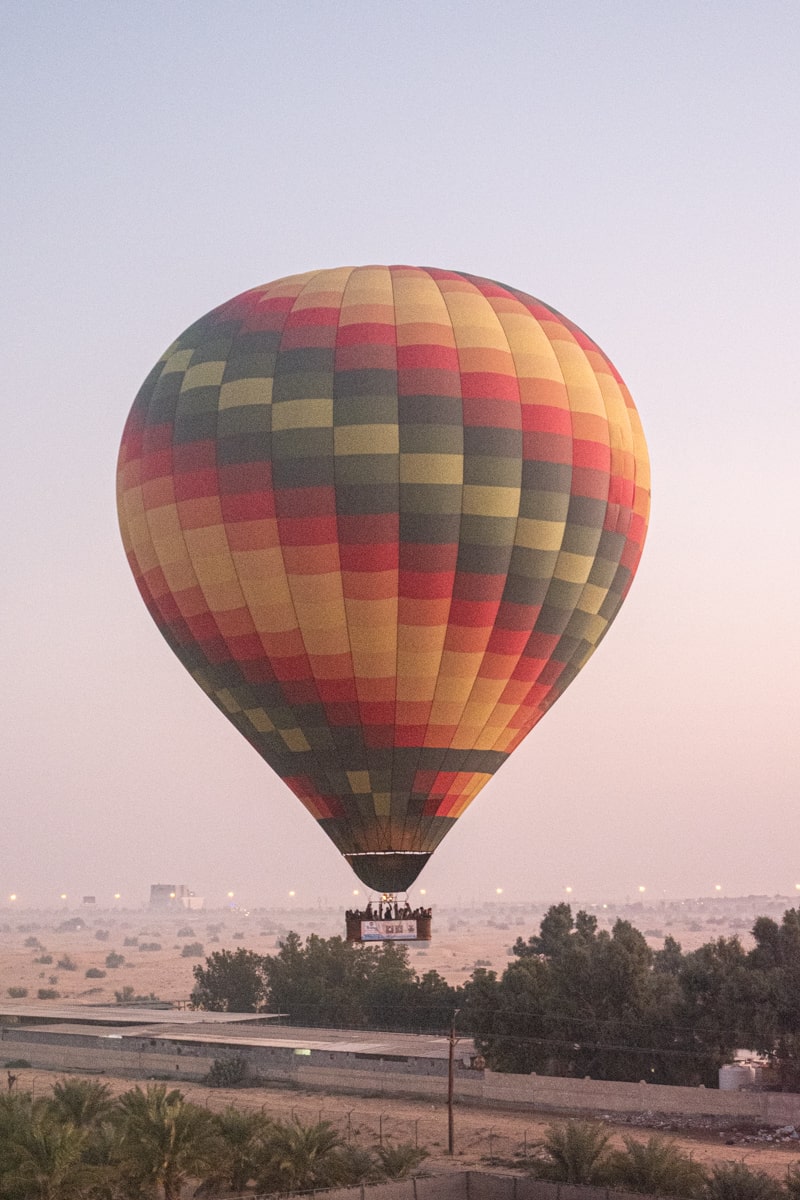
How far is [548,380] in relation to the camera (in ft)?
134

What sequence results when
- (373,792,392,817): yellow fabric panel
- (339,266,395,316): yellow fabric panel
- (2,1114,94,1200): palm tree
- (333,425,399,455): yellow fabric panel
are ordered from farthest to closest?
(339,266,395,316): yellow fabric panel, (373,792,392,817): yellow fabric panel, (333,425,399,455): yellow fabric panel, (2,1114,94,1200): palm tree

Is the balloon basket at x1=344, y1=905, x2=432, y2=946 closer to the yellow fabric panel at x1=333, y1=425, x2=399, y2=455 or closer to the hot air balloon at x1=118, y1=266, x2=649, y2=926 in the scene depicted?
the hot air balloon at x1=118, y1=266, x2=649, y2=926

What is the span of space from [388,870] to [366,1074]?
24.9 metres

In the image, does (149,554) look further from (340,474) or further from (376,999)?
(376,999)

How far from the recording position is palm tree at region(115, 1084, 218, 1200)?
35.6 m

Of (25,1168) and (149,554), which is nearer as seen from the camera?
(25,1168)

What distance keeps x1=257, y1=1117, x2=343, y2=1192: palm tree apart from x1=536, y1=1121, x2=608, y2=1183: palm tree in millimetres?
6217

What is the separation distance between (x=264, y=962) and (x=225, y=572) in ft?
184

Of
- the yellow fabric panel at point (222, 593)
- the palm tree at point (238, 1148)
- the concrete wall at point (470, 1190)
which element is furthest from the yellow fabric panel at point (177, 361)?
the concrete wall at point (470, 1190)

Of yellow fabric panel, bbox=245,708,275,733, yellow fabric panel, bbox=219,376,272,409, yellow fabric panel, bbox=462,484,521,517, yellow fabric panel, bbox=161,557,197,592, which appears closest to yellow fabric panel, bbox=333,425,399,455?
yellow fabric panel, bbox=462,484,521,517

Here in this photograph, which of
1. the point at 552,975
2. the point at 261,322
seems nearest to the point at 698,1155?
the point at 552,975

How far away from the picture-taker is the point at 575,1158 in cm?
4072

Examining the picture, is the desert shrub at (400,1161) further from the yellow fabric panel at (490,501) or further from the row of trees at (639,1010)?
the row of trees at (639,1010)

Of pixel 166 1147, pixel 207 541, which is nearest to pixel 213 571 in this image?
pixel 207 541
